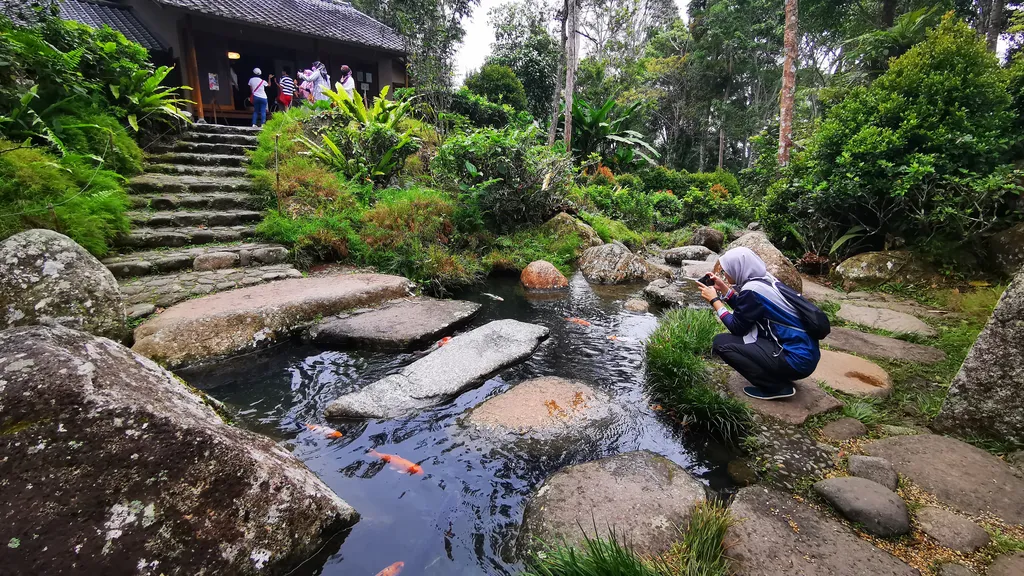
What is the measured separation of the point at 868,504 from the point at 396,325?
4.48m

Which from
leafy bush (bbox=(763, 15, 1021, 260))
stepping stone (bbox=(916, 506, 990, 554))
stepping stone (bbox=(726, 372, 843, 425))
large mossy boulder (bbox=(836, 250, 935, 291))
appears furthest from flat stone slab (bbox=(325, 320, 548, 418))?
leafy bush (bbox=(763, 15, 1021, 260))

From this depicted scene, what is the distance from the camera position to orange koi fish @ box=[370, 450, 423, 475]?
297cm

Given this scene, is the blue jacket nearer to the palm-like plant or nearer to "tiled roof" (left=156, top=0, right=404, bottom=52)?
the palm-like plant

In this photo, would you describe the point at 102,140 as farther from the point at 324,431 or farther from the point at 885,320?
the point at 885,320

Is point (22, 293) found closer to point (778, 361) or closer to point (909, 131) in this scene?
point (778, 361)

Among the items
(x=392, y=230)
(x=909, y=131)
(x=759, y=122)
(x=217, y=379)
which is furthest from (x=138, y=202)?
(x=759, y=122)

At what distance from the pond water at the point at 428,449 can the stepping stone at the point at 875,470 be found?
2.46ft

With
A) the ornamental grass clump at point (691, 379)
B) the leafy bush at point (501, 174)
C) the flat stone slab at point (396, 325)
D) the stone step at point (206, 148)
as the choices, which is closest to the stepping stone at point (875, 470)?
the ornamental grass clump at point (691, 379)

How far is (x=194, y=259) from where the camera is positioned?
6.17 metres

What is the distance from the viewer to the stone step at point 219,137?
9.62 metres

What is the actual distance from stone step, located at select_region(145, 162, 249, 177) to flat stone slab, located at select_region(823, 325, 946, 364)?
10.5m

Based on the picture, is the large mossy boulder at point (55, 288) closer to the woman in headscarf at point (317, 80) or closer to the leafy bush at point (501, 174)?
the leafy bush at point (501, 174)

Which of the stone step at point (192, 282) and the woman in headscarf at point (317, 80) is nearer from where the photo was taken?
the stone step at point (192, 282)

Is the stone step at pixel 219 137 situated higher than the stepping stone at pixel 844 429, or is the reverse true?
the stone step at pixel 219 137
